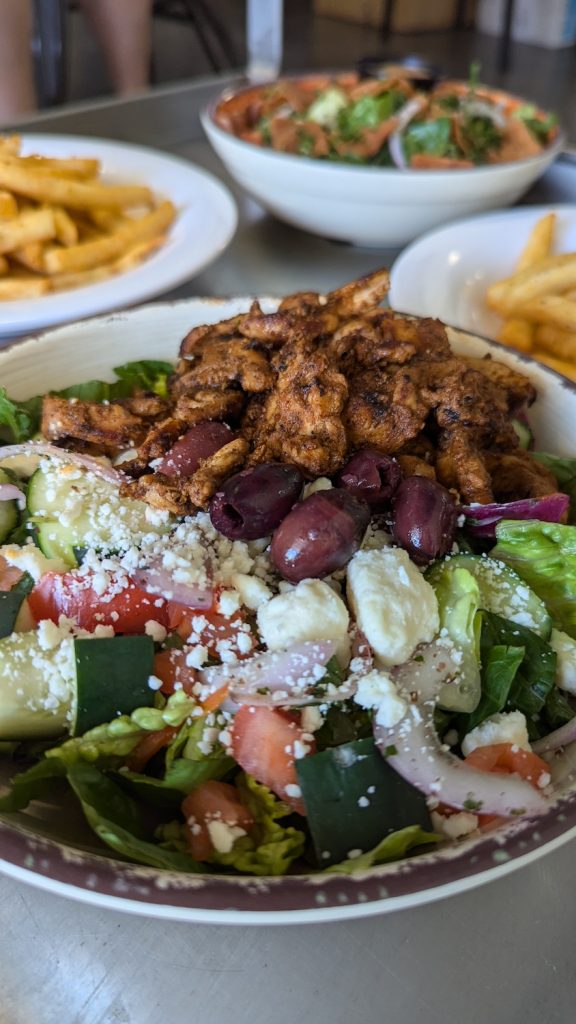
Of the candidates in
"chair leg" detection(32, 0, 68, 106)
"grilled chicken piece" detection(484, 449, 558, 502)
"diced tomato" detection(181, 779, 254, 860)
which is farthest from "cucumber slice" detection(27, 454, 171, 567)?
"chair leg" detection(32, 0, 68, 106)

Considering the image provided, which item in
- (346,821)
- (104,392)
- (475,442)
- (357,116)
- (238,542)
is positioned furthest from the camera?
(357,116)

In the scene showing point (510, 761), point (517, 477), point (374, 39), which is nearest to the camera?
point (510, 761)

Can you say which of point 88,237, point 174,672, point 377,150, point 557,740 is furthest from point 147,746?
point 377,150

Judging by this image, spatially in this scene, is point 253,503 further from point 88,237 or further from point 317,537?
point 88,237

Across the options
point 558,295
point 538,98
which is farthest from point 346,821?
point 538,98

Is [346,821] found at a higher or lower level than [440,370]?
lower

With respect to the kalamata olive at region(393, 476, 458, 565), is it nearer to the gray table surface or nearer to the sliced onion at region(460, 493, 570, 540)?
the sliced onion at region(460, 493, 570, 540)

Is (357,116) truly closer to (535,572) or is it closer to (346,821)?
(535,572)
